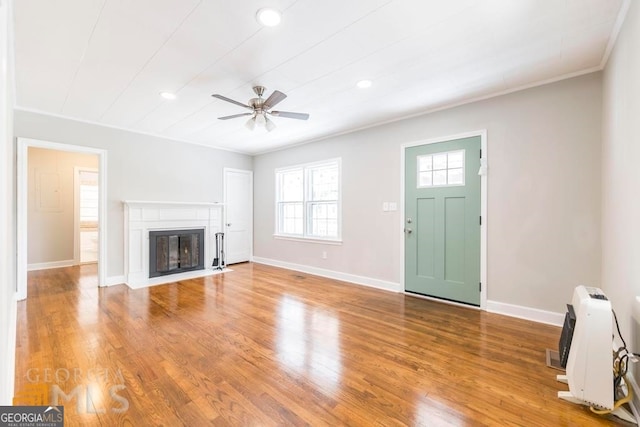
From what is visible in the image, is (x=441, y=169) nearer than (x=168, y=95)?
No

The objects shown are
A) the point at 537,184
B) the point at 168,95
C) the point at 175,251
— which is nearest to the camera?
the point at 537,184

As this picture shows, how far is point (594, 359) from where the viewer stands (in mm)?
1709

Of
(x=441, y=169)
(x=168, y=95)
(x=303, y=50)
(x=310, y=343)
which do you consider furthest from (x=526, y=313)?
(x=168, y=95)

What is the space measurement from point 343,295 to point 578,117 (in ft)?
10.9

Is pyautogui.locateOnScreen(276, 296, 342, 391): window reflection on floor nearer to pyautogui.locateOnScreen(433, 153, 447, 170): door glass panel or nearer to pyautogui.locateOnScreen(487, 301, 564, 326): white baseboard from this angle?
pyautogui.locateOnScreen(487, 301, 564, 326): white baseboard

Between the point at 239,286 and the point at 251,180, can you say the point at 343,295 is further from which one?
the point at 251,180

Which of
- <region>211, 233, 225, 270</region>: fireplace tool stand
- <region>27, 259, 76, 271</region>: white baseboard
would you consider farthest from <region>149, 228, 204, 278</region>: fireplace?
<region>27, 259, 76, 271</region>: white baseboard

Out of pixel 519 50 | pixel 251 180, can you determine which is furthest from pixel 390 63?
pixel 251 180

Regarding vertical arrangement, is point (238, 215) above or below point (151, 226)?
above

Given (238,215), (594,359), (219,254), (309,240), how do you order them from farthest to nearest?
(238,215)
(219,254)
(309,240)
(594,359)

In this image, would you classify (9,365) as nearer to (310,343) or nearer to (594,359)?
(310,343)

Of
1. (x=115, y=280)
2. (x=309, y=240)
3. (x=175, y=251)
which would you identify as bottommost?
(x=115, y=280)

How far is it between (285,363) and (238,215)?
4566 mm

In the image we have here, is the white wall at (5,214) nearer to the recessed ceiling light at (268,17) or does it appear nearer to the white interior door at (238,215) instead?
the recessed ceiling light at (268,17)
